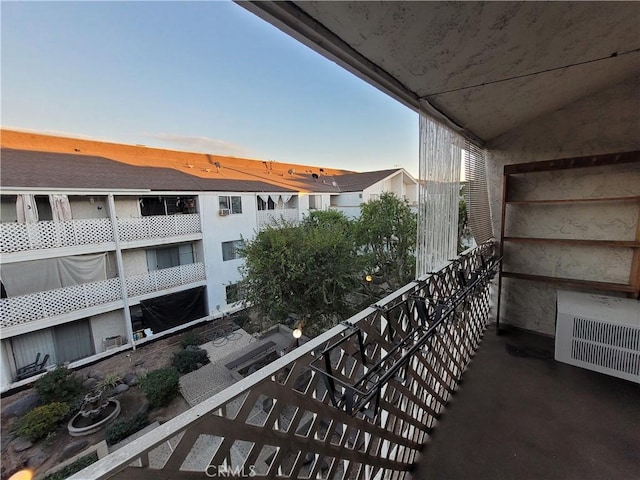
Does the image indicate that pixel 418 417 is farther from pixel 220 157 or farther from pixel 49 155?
pixel 220 157

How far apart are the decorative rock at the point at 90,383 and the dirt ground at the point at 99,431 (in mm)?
198

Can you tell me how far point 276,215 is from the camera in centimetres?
952

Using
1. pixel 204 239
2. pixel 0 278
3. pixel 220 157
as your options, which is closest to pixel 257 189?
pixel 204 239

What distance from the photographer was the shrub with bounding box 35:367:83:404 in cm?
472

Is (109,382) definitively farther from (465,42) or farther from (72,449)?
(465,42)

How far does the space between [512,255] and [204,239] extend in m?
7.49

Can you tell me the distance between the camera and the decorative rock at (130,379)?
5223 millimetres

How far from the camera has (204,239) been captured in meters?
7.89

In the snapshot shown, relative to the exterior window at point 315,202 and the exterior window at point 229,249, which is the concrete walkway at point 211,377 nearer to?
the exterior window at point 229,249

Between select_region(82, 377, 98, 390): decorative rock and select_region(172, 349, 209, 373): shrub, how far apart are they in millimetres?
1478

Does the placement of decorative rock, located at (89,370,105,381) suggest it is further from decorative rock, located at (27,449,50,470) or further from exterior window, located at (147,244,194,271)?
exterior window, located at (147,244,194,271)

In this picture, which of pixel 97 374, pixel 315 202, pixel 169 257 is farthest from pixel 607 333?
pixel 315 202

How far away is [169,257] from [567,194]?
8.49 metres

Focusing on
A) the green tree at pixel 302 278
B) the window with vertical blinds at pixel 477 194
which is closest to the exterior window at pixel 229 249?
the green tree at pixel 302 278
